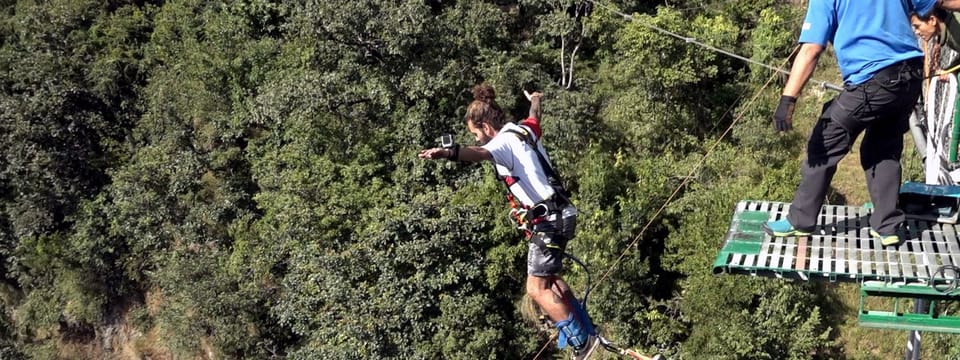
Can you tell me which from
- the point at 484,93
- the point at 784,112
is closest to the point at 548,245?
the point at 484,93

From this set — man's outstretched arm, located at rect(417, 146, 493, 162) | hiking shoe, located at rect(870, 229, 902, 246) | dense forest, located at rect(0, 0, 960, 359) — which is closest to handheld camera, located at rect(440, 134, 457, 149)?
man's outstretched arm, located at rect(417, 146, 493, 162)

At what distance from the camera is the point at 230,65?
17016 mm

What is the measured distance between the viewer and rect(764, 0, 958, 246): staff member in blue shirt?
4.07m

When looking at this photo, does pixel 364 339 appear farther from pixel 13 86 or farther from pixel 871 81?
pixel 13 86

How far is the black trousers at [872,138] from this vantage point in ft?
13.5

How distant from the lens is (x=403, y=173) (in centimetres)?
1430

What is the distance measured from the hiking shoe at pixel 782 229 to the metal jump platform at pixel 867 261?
0.10 ft

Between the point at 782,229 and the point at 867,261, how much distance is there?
1.78 ft

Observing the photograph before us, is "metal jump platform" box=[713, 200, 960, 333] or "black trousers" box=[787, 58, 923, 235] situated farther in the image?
"metal jump platform" box=[713, 200, 960, 333]

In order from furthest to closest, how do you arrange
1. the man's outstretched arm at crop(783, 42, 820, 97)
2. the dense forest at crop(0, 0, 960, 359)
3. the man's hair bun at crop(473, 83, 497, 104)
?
1. the dense forest at crop(0, 0, 960, 359)
2. the man's hair bun at crop(473, 83, 497, 104)
3. the man's outstretched arm at crop(783, 42, 820, 97)

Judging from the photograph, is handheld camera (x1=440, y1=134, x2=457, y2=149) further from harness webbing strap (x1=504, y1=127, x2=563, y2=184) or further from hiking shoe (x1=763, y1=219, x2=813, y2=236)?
hiking shoe (x1=763, y1=219, x2=813, y2=236)

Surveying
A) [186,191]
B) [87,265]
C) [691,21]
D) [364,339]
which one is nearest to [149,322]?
[87,265]

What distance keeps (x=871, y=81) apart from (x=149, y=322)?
60.9ft

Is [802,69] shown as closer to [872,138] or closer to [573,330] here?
[872,138]
